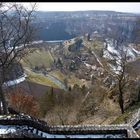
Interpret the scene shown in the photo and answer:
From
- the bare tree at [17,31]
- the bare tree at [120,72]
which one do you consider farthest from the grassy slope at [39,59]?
the bare tree at [17,31]

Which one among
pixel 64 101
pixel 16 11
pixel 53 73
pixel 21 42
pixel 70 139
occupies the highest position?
pixel 16 11

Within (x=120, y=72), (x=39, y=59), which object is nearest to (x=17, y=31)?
(x=120, y=72)

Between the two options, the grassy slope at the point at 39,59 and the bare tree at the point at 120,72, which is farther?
the grassy slope at the point at 39,59

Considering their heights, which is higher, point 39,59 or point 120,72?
point 120,72

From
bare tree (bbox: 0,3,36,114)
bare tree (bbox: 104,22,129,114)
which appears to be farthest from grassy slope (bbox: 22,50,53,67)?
bare tree (bbox: 0,3,36,114)

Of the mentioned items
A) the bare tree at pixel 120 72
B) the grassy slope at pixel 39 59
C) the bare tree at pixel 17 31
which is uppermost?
the bare tree at pixel 17 31

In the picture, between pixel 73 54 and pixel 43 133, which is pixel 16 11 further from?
pixel 73 54

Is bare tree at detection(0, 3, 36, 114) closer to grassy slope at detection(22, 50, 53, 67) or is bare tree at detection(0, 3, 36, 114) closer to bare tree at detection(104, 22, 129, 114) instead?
bare tree at detection(104, 22, 129, 114)

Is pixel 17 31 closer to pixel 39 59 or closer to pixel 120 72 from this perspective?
pixel 120 72

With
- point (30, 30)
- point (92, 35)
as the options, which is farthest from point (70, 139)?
point (92, 35)

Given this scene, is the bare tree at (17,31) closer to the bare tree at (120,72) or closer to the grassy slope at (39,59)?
the bare tree at (120,72)

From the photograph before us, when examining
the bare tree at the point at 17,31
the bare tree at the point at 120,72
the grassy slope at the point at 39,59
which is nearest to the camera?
the bare tree at the point at 17,31
